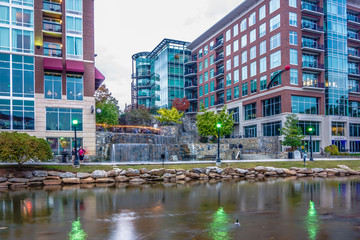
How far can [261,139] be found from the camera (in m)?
46.0

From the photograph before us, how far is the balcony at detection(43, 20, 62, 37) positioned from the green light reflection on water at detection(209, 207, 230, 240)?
103 feet

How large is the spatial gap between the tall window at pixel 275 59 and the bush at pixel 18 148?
39.1 meters

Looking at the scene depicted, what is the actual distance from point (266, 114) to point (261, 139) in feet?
25.1

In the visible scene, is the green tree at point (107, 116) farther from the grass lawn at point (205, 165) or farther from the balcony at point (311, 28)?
the balcony at point (311, 28)

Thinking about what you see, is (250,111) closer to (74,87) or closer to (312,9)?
(312,9)

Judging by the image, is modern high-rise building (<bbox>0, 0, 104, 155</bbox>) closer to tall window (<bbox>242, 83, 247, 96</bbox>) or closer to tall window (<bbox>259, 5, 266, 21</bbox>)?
tall window (<bbox>259, 5, 266, 21</bbox>)

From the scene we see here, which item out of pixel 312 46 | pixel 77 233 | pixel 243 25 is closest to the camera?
pixel 77 233

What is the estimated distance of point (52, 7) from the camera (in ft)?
116

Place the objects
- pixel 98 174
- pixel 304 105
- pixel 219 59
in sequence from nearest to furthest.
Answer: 1. pixel 98 174
2. pixel 304 105
3. pixel 219 59

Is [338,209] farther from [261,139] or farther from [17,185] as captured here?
[261,139]

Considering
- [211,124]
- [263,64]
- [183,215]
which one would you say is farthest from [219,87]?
[183,215]

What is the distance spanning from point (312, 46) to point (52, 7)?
40142 millimetres

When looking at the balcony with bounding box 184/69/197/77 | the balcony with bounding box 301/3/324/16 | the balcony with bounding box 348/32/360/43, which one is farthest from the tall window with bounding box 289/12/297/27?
the balcony with bounding box 184/69/197/77

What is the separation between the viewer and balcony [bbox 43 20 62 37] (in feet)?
115
